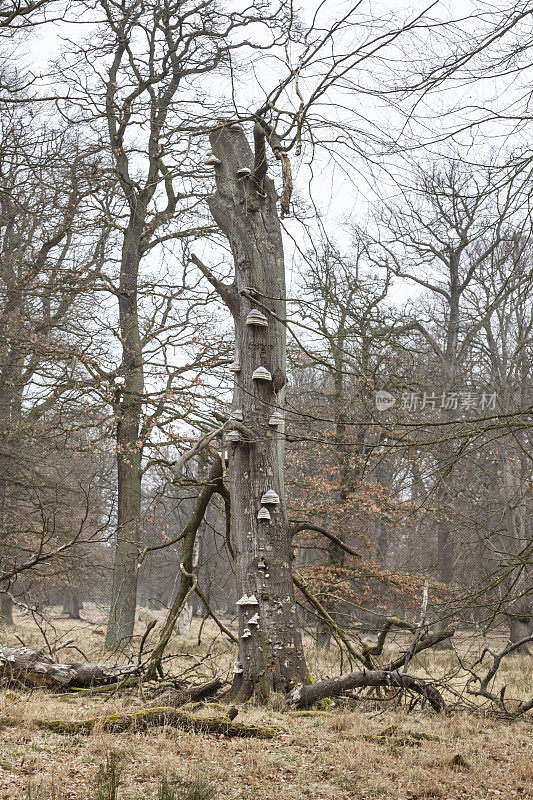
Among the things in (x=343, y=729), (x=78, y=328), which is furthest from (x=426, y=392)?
(x=343, y=729)

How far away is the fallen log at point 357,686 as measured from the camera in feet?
19.7

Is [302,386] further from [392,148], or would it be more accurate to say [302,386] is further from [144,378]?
[392,148]

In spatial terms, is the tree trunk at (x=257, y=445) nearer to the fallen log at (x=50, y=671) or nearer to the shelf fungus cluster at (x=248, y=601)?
the shelf fungus cluster at (x=248, y=601)

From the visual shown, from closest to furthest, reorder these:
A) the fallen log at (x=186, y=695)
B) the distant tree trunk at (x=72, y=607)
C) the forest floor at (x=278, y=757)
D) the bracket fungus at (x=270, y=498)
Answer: the forest floor at (x=278, y=757), the fallen log at (x=186, y=695), the bracket fungus at (x=270, y=498), the distant tree trunk at (x=72, y=607)

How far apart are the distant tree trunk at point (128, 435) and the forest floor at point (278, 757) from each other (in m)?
6.04

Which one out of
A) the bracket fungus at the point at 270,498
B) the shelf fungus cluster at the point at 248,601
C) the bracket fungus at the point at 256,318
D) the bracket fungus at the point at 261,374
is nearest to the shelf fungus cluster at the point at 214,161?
the bracket fungus at the point at 256,318

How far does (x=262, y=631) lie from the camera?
632 cm

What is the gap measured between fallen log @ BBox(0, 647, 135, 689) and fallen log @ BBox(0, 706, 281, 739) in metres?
1.60

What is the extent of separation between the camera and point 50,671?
22.0 ft

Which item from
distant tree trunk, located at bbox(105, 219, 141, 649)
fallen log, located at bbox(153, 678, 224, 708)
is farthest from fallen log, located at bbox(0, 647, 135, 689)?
distant tree trunk, located at bbox(105, 219, 141, 649)

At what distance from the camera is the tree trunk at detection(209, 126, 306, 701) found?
6.32m

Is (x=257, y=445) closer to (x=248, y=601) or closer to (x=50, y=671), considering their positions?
(x=248, y=601)

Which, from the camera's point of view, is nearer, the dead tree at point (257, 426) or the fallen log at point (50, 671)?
the dead tree at point (257, 426)

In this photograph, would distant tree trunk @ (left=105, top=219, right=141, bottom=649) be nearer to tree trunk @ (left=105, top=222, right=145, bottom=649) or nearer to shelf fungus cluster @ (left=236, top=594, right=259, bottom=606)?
tree trunk @ (left=105, top=222, right=145, bottom=649)
